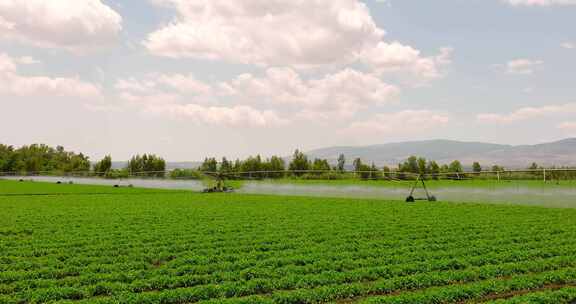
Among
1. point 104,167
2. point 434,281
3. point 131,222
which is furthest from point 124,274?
point 104,167

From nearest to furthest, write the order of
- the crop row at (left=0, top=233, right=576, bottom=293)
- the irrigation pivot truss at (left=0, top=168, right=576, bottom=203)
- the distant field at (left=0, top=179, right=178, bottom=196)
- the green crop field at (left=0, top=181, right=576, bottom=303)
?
the green crop field at (left=0, top=181, right=576, bottom=303), the crop row at (left=0, top=233, right=576, bottom=293), the irrigation pivot truss at (left=0, top=168, right=576, bottom=203), the distant field at (left=0, top=179, right=178, bottom=196)

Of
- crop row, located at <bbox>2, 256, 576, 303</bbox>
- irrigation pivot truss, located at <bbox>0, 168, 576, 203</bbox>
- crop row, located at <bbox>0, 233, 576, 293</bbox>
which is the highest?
irrigation pivot truss, located at <bbox>0, 168, 576, 203</bbox>

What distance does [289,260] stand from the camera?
439 inches

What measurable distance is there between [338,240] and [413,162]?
69.4 metres

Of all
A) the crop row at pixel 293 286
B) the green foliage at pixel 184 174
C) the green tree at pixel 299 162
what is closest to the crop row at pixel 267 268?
the crop row at pixel 293 286

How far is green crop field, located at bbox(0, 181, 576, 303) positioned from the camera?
340 inches

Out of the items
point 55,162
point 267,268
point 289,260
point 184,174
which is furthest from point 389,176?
point 55,162

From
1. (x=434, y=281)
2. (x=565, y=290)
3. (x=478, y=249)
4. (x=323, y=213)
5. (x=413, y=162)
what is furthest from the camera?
(x=413, y=162)

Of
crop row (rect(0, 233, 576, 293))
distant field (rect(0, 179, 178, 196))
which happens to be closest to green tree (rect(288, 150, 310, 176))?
distant field (rect(0, 179, 178, 196))

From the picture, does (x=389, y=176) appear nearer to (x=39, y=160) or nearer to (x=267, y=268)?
(x=267, y=268)

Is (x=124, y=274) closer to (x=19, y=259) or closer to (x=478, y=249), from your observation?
(x=19, y=259)

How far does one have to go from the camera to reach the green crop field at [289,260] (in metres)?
8.63

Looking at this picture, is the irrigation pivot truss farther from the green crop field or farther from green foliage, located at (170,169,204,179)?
the green crop field

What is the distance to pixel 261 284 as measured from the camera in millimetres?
9164
